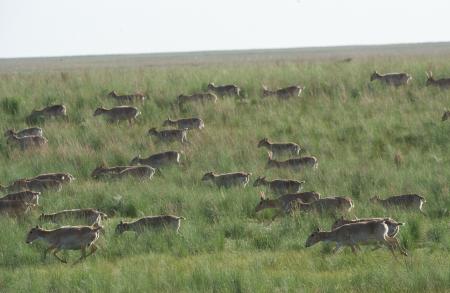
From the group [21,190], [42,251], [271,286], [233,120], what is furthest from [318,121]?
[271,286]

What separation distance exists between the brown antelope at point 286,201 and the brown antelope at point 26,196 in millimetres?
4509

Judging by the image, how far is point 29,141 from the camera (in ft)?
72.2

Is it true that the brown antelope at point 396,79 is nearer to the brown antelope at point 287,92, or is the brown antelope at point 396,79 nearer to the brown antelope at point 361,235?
the brown antelope at point 287,92

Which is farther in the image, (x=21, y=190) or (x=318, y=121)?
(x=318, y=121)

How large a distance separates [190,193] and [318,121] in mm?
7406

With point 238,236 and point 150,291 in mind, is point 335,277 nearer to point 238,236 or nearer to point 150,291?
point 150,291

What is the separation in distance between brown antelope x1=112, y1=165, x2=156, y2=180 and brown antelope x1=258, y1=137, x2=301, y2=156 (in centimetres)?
332

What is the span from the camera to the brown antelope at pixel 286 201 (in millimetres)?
15469

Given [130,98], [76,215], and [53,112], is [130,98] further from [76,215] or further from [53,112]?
[76,215]

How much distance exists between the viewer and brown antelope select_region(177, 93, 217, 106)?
25516 millimetres

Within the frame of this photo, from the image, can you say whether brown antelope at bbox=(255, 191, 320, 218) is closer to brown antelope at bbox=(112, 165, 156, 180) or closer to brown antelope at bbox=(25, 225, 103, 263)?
brown antelope at bbox=(25, 225, 103, 263)

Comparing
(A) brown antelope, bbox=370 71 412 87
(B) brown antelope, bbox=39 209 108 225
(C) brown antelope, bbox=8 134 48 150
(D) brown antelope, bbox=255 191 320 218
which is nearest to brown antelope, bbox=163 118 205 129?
(C) brown antelope, bbox=8 134 48 150

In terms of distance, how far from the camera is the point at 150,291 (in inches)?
425

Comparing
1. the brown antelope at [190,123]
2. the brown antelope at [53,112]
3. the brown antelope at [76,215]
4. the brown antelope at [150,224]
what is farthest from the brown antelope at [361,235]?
the brown antelope at [53,112]
